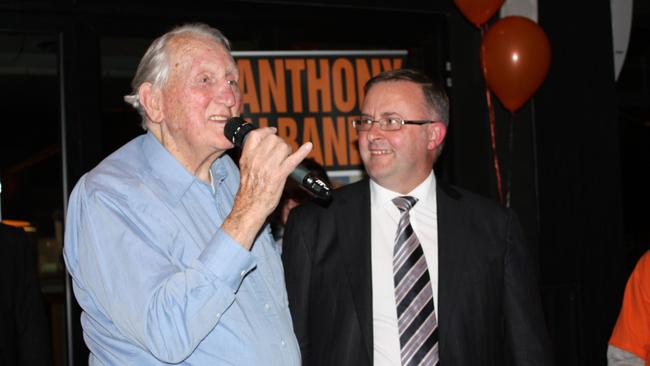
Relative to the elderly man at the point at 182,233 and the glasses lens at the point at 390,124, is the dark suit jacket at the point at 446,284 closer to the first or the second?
the glasses lens at the point at 390,124

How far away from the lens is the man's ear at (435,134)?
114 inches

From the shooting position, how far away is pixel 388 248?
8.67 feet

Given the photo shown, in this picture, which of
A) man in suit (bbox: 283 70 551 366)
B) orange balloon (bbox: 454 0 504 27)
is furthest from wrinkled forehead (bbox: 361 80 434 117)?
orange balloon (bbox: 454 0 504 27)

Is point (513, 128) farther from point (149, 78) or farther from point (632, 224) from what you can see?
point (149, 78)

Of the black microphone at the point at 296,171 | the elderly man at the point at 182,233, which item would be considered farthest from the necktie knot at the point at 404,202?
the black microphone at the point at 296,171

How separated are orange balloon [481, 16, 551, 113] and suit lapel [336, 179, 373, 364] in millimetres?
2260

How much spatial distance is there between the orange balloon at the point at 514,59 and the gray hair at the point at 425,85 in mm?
1924

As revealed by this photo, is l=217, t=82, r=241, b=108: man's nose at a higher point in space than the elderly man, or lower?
higher

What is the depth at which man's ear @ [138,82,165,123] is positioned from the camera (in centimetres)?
201

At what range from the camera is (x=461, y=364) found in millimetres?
2457

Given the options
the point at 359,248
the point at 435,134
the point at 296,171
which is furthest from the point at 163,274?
the point at 435,134

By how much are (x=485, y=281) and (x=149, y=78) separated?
1.28m

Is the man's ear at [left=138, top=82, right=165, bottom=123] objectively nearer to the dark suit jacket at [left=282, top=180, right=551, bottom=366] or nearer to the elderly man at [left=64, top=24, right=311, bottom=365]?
the elderly man at [left=64, top=24, right=311, bottom=365]

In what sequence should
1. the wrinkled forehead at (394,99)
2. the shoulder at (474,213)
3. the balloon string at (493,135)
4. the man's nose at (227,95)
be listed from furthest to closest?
the balloon string at (493,135), the wrinkled forehead at (394,99), the shoulder at (474,213), the man's nose at (227,95)
